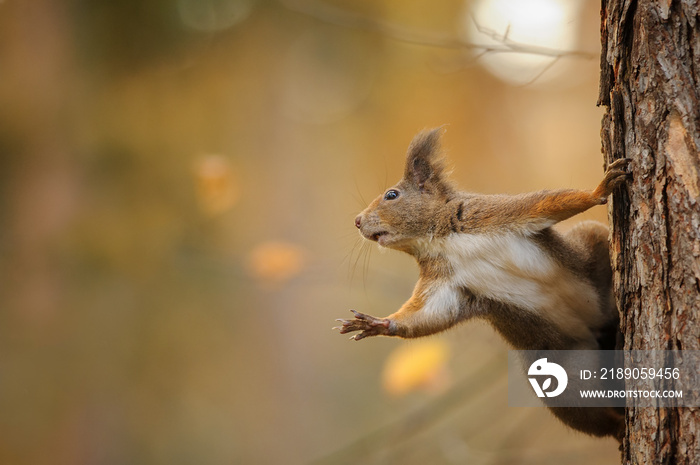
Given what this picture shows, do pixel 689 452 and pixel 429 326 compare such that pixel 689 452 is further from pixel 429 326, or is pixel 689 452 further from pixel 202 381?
pixel 202 381

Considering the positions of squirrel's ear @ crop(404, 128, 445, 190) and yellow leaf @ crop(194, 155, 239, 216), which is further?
yellow leaf @ crop(194, 155, 239, 216)

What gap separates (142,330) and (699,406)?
421 cm

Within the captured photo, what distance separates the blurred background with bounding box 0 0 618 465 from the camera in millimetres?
4105

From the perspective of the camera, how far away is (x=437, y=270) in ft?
7.09

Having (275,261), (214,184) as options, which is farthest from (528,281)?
(214,184)

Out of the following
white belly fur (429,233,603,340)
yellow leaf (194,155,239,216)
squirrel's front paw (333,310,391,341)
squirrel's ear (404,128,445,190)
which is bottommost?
squirrel's front paw (333,310,391,341)

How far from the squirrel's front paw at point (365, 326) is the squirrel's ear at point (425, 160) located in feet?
2.18

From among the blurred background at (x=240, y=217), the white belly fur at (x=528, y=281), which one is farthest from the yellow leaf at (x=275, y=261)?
the white belly fur at (x=528, y=281)

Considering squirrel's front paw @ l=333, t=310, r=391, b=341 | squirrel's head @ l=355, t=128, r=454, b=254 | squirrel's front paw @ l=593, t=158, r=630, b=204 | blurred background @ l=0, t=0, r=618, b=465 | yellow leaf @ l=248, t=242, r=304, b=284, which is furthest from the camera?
yellow leaf @ l=248, t=242, r=304, b=284

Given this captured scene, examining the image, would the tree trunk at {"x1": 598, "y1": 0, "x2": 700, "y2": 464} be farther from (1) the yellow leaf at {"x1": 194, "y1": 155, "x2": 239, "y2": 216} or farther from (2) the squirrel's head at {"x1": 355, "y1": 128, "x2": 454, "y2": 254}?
(1) the yellow leaf at {"x1": 194, "y1": 155, "x2": 239, "y2": 216}

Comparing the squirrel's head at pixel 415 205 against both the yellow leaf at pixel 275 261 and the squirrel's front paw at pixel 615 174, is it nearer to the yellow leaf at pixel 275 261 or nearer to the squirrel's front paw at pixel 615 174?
the squirrel's front paw at pixel 615 174

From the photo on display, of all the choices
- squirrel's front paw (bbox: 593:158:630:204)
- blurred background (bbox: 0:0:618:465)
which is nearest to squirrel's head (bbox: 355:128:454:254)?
squirrel's front paw (bbox: 593:158:630:204)

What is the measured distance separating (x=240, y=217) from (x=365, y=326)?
3.61 metres

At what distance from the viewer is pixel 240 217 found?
5.36m
